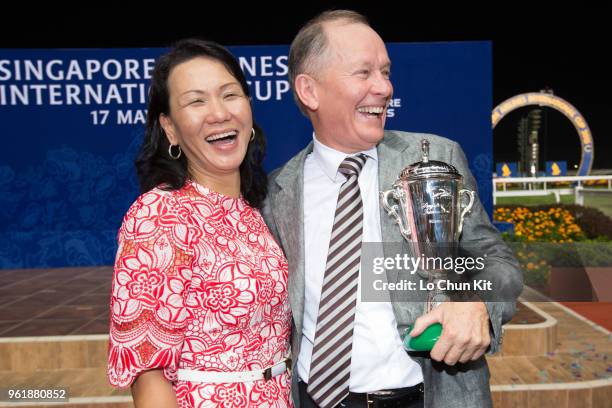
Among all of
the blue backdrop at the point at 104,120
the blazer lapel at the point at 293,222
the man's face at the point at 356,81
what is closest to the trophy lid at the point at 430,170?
the man's face at the point at 356,81

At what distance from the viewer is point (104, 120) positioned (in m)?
5.95

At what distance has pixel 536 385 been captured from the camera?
307cm

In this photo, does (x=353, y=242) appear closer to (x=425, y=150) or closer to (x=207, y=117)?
(x=425, y=150)

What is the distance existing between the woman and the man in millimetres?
75

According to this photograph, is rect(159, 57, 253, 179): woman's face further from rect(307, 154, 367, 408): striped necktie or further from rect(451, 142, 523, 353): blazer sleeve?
rect(451, 142, 523, 353): blazer sleeve

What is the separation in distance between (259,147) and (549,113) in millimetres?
28624

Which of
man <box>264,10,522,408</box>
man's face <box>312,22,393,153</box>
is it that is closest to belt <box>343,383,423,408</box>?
man <box>264,10,522,408</box>

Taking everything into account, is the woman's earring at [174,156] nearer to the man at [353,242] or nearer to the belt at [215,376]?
the man at [353,242]

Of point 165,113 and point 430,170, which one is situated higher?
point 165,113

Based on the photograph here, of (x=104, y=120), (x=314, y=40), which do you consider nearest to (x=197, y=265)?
(x=314, y=40)

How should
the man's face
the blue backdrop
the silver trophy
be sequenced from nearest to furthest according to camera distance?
the silver trophy
the man's face
the blue backdrop

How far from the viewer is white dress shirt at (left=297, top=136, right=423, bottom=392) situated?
55.4 inches

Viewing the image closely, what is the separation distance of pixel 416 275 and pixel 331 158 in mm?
410

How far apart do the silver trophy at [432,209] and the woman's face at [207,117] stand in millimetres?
415
